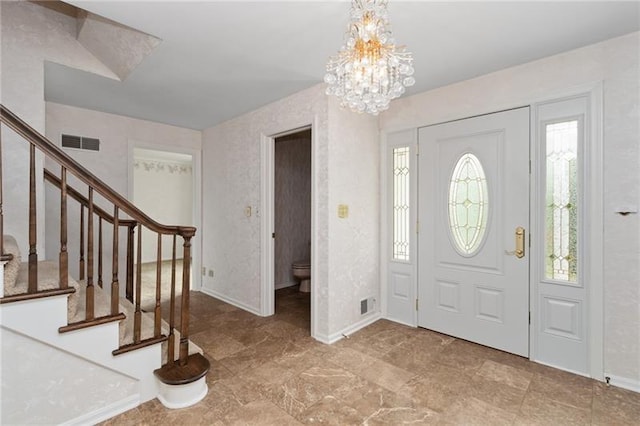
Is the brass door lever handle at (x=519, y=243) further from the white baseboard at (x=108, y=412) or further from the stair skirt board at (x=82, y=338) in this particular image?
the white baseboard at (x=108, y=412)

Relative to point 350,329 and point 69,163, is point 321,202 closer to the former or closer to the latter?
point 350,329

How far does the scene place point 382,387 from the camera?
2.16 m

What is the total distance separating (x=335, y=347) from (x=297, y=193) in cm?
291

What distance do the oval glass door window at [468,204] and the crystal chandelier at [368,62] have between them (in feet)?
4.93

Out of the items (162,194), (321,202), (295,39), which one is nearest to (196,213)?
(321,202)

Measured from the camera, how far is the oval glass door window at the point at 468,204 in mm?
2816

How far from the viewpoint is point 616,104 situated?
2174mm

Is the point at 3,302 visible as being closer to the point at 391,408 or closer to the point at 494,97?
the point at 391,408

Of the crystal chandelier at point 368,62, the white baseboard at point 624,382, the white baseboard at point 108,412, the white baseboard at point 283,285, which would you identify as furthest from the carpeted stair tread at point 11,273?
the white baseboard at point 624,382

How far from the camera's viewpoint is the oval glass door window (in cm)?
282

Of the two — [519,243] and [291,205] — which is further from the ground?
[291,205]

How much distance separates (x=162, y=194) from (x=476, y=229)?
22.5ft

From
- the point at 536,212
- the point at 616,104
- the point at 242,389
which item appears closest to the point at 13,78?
the point at 242,389

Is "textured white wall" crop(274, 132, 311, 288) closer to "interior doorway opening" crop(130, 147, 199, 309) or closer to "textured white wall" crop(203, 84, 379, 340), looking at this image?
"textured white wall" crop(203, 84, 379, 340)
